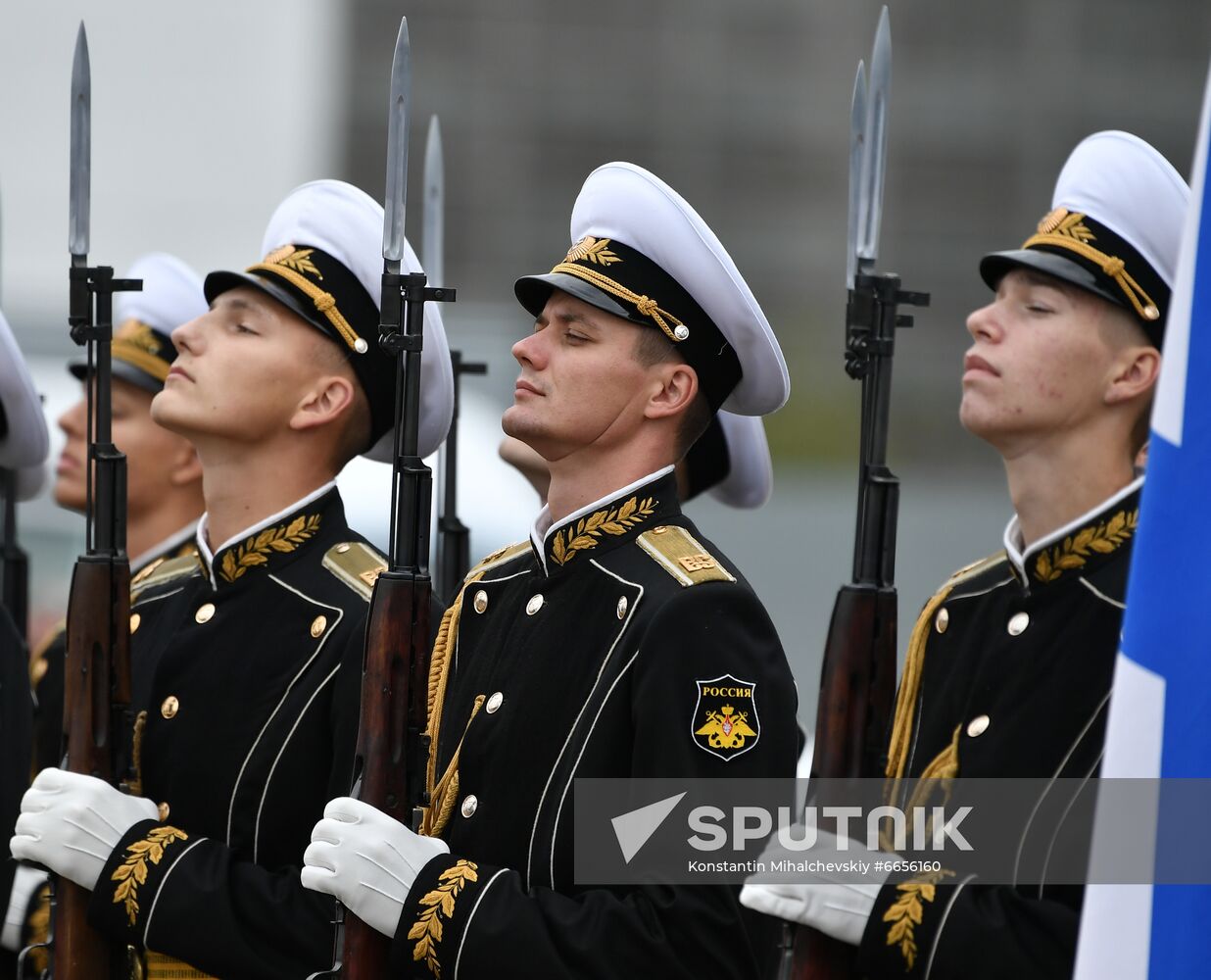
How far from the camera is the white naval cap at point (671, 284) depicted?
4305 millimetres

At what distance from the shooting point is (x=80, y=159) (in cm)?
486

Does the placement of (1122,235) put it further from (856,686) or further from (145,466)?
(145,466)

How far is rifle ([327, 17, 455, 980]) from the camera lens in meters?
4.09

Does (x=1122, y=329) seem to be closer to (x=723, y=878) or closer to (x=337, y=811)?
(x=723, y=878)

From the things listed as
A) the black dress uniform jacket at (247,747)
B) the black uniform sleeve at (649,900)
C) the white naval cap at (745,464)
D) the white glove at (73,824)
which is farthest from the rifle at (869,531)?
the white naval cap at (745,464)

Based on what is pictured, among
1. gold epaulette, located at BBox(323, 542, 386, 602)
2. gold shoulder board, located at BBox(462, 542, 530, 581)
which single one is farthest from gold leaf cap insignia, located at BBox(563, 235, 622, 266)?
gold epaulette, located at BBox(323, 542, 386, 602)

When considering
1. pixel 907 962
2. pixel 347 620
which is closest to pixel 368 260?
pixel 347 620

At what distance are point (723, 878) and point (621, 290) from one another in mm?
1118

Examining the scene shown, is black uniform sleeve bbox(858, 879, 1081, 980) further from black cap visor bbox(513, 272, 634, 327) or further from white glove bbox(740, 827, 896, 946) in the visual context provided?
black cap visor bbox(513, 272, 634, 327)

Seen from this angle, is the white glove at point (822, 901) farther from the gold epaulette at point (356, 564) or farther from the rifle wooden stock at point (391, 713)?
the gold epaulette at point (356, 564)

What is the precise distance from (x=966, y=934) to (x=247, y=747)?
5.04ft

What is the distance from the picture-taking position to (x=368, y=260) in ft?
16.4

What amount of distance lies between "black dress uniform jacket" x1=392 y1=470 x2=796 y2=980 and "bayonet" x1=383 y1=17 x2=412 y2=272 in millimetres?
615

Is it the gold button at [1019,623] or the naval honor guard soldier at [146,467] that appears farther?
the naval honor guard soldier at [146,467]
